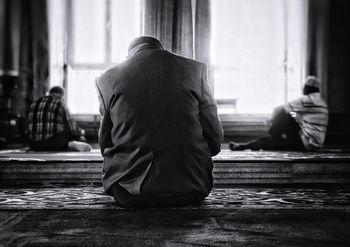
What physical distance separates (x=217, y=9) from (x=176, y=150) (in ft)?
19.2

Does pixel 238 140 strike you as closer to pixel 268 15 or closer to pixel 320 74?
pixel 320 74

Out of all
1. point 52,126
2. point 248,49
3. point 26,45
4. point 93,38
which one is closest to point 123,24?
point 93,38

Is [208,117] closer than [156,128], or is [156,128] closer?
[156,128]

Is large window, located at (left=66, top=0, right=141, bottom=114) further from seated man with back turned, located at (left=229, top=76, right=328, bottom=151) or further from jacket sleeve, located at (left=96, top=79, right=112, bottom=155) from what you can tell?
jacket sleeve, located at (left=96, top=79, right=112, bottom=155)

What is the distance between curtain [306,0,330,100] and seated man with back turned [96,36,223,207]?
529 centimetres

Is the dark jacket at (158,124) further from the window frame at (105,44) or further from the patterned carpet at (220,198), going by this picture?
the window frame at (105,44)

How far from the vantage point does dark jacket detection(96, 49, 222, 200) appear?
2.07 m

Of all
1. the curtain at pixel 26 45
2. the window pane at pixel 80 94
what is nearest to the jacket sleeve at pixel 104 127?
the curtain at pixel 26 45

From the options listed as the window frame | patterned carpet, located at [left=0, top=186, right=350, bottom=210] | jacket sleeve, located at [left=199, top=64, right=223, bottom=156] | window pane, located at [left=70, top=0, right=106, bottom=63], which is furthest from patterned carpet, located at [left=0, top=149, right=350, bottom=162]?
window pane, located at [left=70, top=0, right=106, bottom=63]

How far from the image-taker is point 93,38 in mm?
7469

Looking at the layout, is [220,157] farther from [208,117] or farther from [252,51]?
[252,51]

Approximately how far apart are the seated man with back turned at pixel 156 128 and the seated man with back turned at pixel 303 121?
11.1 feet

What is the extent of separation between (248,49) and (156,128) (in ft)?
18.8

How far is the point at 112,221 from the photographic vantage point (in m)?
1.85
